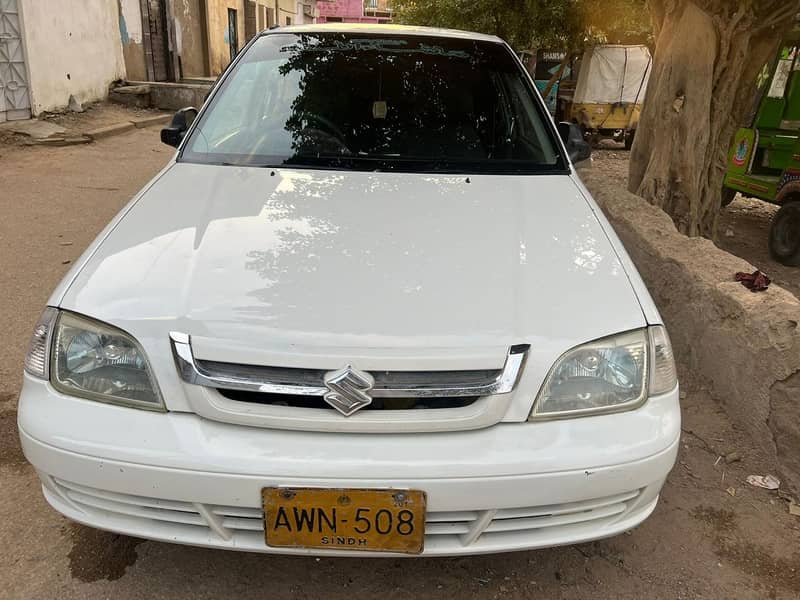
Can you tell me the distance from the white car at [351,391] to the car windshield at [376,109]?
690mm

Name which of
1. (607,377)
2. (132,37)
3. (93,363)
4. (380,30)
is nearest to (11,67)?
(132,37)

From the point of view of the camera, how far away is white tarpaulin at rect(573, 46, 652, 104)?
48.1 ft

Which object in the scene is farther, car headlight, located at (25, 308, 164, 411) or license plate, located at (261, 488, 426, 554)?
car headlight, located at (25, 308, 164, 411)

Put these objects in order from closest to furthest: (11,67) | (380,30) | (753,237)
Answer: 1. (380,30)
2. (753,237)
3. (11,67)

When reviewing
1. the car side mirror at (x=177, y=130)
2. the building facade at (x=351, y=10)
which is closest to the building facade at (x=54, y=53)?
the car side mirror at (x=177, y=130)

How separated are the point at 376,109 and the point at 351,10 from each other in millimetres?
49923

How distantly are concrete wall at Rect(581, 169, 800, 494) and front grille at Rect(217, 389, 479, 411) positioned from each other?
163 centimetres

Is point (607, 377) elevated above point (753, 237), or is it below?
above

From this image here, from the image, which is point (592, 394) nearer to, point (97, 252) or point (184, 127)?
point (97, 252)

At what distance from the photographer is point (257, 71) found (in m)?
3.06

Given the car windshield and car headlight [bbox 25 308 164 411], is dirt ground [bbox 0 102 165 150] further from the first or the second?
Result: car headlight [bbox 25 308 164 411]

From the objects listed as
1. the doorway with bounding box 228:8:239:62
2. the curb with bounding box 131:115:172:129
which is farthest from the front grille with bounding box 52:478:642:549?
the doorway with bounding box 228:8:239:62

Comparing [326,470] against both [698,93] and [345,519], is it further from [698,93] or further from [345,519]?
[698,93]

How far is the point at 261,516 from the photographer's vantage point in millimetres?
1592
